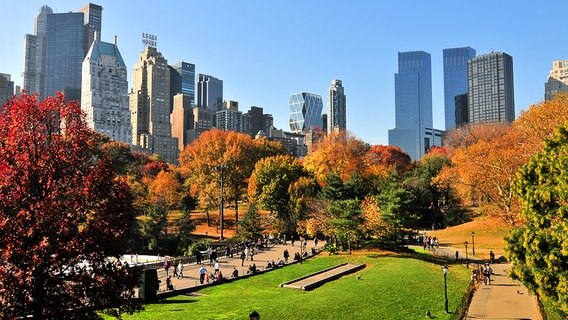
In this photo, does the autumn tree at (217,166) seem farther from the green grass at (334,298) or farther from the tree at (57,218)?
the tree at (57,218)

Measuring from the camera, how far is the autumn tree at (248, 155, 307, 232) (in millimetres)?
69500

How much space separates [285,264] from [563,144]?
89.3ft

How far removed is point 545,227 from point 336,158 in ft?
187

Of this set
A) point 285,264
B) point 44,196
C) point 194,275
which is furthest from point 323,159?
point 44,196

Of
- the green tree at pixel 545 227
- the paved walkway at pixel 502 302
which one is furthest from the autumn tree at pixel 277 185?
the green tree at pixel 545 227

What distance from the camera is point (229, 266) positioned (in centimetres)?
4516

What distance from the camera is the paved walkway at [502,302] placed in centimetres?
2722

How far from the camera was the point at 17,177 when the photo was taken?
13188mm

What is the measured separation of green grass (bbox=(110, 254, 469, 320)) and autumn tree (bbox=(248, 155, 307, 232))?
2662 cm

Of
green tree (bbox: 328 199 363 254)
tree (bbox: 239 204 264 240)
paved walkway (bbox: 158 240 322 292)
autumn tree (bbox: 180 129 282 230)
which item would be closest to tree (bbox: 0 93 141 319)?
paved walkway (bbox: 158 240 322 292)

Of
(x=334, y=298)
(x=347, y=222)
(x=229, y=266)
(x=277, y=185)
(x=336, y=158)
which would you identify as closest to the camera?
(x=334, y=298)

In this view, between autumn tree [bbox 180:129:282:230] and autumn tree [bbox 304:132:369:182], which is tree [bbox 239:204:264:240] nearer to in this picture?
autumn tree [bbox 304:132:369:182]

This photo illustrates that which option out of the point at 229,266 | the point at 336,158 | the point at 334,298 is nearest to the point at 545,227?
the point at 334,298

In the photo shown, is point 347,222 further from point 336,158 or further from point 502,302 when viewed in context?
point 336,158
